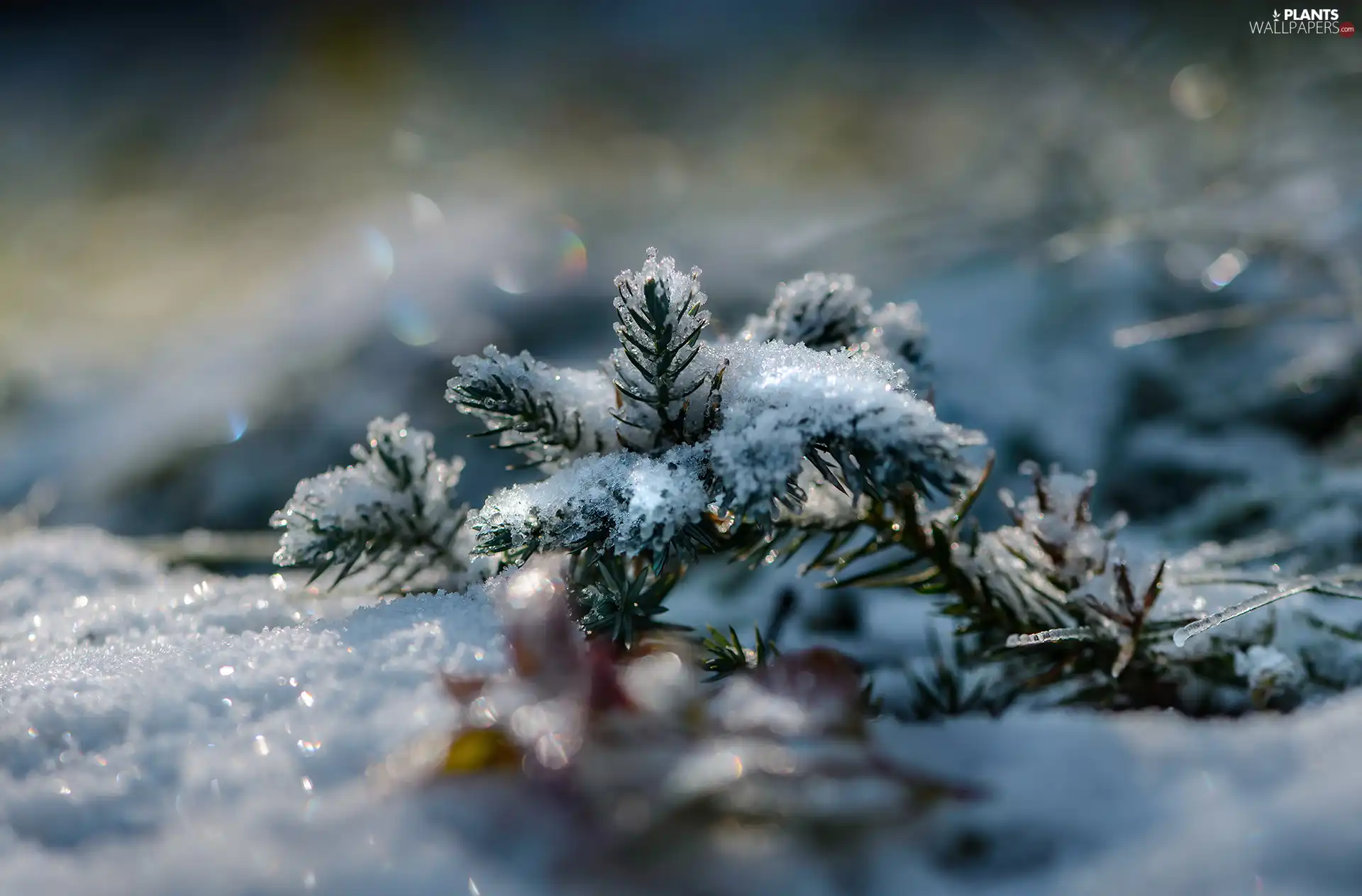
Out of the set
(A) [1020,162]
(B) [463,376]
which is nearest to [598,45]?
(A) [1020,162]

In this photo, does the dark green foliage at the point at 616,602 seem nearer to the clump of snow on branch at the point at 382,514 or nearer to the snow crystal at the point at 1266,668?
the clump of snow on branch at the point at 382,514

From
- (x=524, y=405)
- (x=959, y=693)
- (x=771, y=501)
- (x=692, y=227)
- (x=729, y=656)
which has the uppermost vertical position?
(x=692, y=227)

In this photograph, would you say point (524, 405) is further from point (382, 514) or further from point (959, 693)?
point (959, 693)

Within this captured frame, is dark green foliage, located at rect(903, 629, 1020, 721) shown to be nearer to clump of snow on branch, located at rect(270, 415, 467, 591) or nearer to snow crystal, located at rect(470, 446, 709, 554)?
snow crystal, located at rect(470, 446, 709, 554)

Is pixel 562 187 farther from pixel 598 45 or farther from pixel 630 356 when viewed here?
pixel 630 356

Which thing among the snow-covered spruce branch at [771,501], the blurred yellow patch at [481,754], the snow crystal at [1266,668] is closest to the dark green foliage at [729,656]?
the snow-covered spruce branch at [771,501]

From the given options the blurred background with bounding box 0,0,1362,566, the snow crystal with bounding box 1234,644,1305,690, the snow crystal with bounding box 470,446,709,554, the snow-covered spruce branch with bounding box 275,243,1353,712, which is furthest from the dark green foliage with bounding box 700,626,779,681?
the blurred background with bounding box 0,0,1362,566

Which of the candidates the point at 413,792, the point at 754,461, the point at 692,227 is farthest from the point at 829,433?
the point at 692,227
